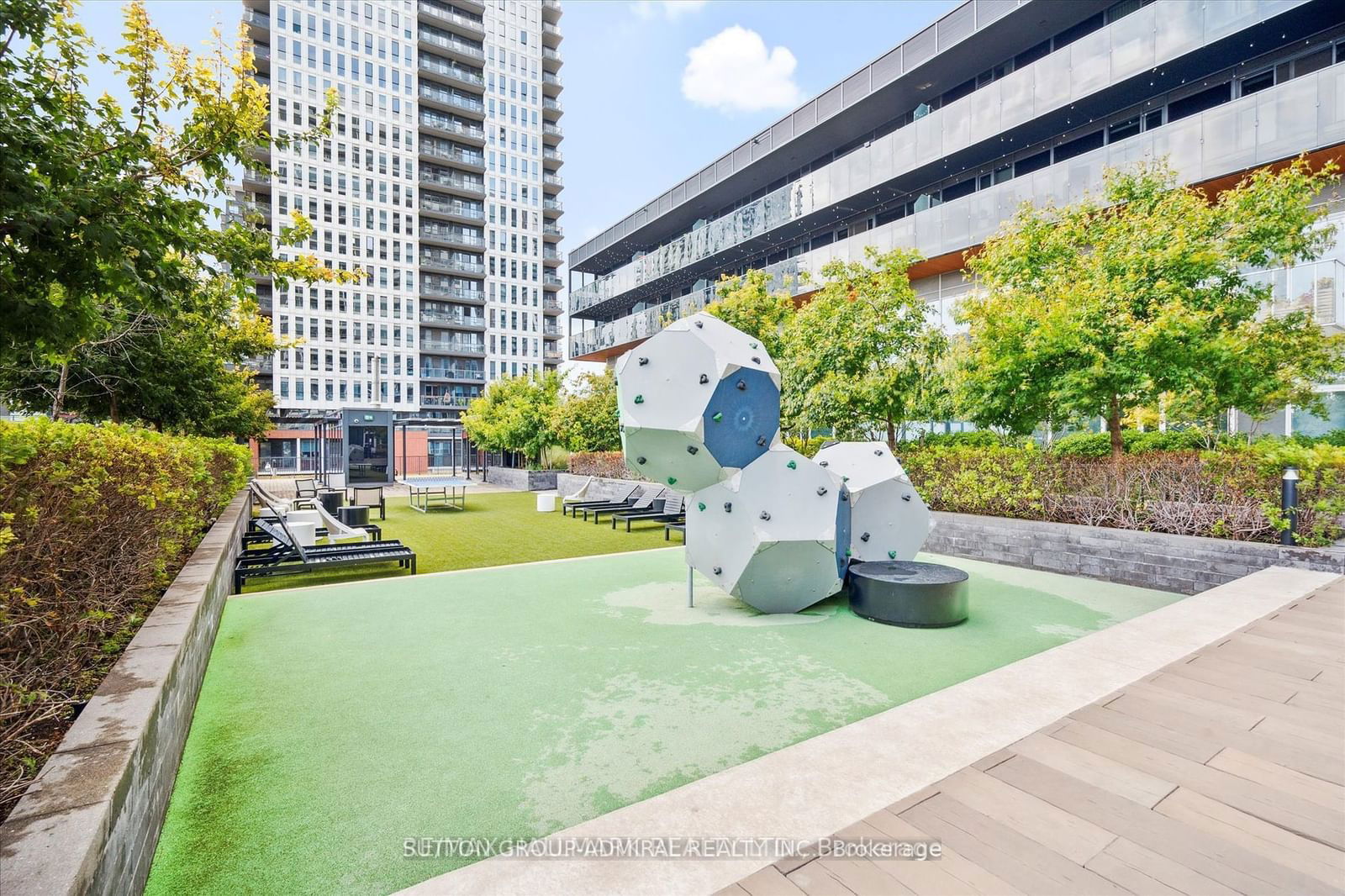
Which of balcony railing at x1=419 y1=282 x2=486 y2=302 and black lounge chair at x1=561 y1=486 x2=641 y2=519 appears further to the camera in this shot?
balcony railing at x1=419 y1=282 x2=486 y2=302

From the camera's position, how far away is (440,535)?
45.5ft

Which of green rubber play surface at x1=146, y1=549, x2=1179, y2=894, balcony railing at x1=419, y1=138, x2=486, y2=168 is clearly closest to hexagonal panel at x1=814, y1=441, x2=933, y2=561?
green rubber play surface at x1=146, y1=549, x2=1179, y2=894

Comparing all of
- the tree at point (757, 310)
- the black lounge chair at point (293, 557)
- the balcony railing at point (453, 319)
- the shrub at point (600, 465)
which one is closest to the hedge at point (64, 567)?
the black lounge chair at point (293, 557)

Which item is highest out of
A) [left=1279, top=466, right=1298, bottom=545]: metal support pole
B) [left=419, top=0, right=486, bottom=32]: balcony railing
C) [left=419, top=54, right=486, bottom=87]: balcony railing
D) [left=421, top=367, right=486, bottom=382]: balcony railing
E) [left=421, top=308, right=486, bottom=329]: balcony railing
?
[left=419, top=0, right=486, bottom=32]: balcony railing

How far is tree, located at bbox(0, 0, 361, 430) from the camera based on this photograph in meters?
2.73

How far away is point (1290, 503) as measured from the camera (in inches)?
305

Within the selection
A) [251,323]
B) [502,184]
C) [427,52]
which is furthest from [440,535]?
[427,52]

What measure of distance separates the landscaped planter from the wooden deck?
23.7m

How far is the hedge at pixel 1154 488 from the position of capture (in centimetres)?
Answer: 789

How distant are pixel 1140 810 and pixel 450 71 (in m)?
78.0

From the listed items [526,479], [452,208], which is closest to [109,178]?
[526,479]

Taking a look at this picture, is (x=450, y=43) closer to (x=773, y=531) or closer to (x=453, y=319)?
(x=453, y=319)

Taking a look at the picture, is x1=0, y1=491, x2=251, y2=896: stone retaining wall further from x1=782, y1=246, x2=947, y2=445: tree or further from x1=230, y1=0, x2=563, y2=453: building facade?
x1=230, y1=0, x2=563, y2=453: building facade

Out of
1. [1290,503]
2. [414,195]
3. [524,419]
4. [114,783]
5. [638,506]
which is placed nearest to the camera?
[114,783]
